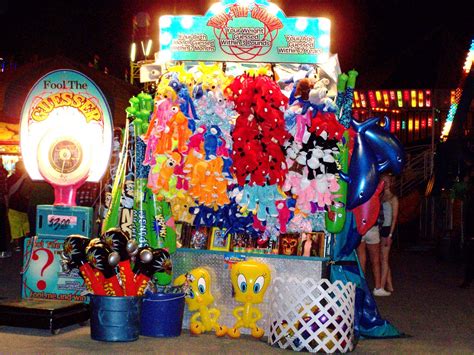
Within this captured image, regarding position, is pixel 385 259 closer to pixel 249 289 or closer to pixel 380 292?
pixel 380 292

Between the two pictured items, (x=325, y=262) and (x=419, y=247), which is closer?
(x=325, y=262)

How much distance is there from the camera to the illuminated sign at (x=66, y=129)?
857 centimetres

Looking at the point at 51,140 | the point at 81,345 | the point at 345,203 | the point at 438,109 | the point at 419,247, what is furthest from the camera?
the point at 438,109

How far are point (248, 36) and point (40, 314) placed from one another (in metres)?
3.35

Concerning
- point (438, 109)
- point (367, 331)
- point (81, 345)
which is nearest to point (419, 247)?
point (438, 109)

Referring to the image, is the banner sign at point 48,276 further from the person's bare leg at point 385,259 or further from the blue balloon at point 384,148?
the person's bare leg at point 385,259

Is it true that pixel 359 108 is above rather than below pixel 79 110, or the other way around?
above

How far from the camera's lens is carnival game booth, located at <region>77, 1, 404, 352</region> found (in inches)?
282

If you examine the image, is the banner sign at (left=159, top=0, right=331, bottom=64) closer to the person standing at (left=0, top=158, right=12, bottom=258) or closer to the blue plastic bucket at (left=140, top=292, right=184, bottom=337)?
the blue plastic bucket at (left=140, top=292, right=184, bottom=337)

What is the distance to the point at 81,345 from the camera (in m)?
6.89

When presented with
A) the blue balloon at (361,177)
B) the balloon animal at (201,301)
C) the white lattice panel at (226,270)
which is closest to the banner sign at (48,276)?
the white lattice panel at (226,270)

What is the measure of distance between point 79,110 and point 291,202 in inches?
110

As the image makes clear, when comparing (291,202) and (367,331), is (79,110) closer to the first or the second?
(291,202)

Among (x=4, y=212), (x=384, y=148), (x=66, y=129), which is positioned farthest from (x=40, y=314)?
(x=4, y=212)
